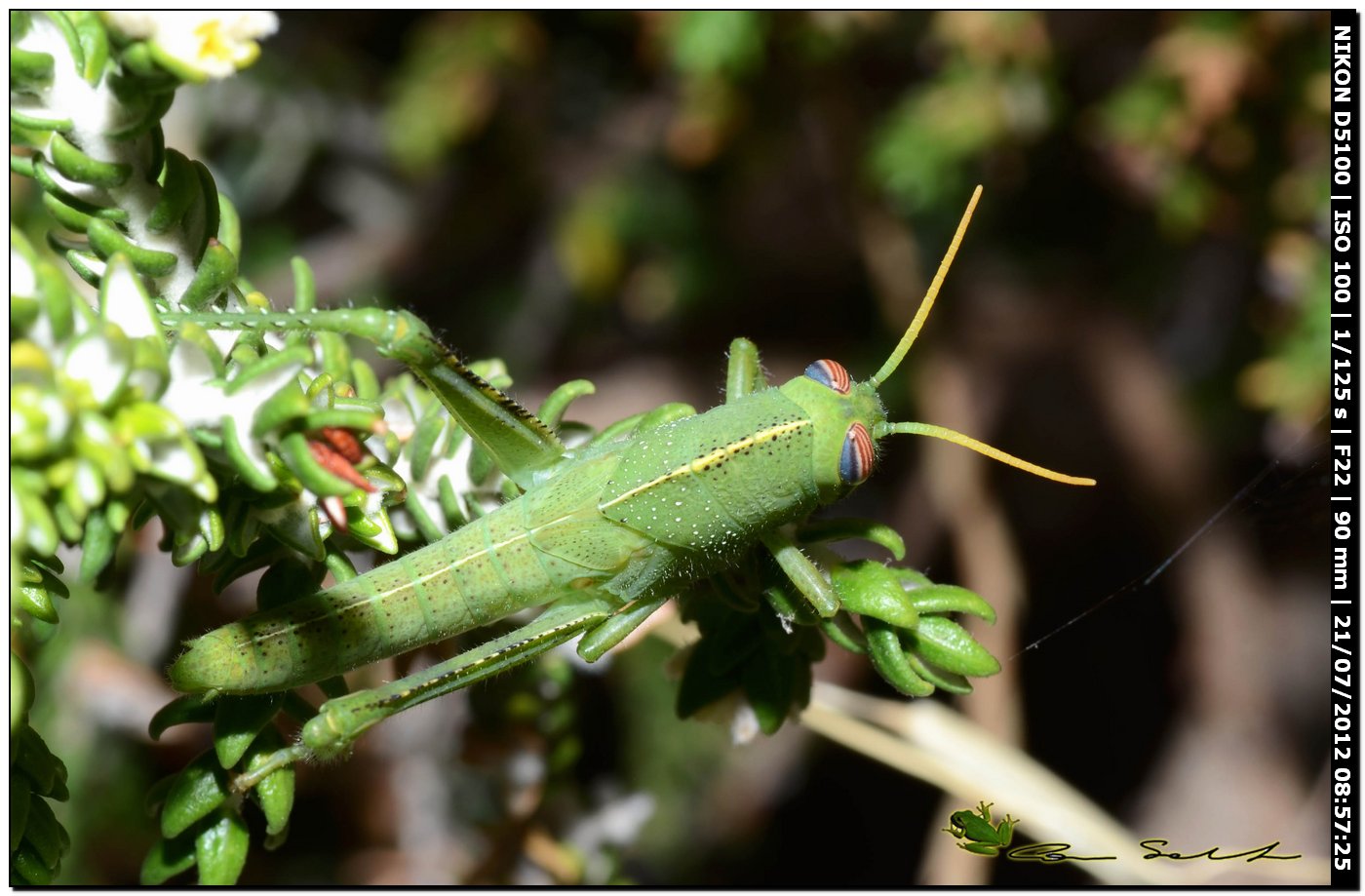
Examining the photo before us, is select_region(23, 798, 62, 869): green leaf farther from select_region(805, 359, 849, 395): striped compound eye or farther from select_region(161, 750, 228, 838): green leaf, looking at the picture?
select_region(805, 359, 849, 395): striped compound eye

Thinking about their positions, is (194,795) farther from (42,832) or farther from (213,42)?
(213,42)

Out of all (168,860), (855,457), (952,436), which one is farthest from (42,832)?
(952,436)

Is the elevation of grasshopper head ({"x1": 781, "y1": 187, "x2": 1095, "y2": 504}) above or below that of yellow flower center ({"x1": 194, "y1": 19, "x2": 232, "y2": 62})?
below

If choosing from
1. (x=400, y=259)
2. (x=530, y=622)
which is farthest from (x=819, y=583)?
(x=400, y=259)

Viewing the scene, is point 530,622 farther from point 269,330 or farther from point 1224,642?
point 1224,642

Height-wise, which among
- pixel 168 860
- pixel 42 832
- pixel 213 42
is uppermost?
pixel 213 42

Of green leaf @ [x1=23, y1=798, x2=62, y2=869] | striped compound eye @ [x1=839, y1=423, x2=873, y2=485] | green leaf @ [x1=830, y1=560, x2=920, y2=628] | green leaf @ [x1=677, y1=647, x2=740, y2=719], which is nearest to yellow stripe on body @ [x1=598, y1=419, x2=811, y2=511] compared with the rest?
striped compound eye @ [x1=839, y1=423, x2=873, y2=485]
